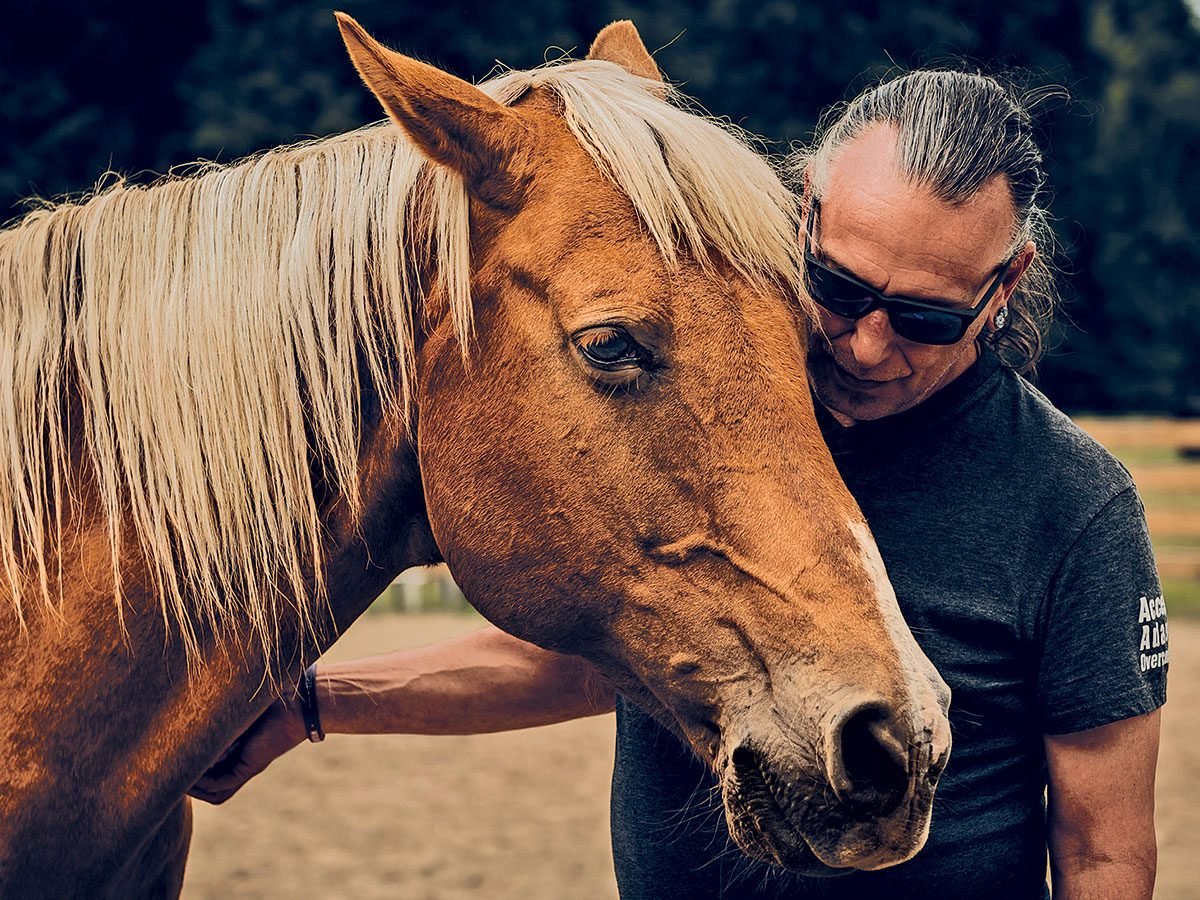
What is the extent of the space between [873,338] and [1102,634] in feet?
1.97

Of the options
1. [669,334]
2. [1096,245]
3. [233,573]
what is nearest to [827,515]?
[669,334]

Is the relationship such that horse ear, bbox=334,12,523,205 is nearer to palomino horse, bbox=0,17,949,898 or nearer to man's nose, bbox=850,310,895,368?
palomino horse, bbox=0,17,949,898

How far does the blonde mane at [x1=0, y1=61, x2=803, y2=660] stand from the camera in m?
1.92

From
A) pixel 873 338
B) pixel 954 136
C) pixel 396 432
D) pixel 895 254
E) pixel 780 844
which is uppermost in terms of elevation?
pixel 954 136

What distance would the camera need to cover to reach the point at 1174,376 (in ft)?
93.7

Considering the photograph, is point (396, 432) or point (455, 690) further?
point (455, 690)

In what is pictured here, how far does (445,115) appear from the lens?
1.85 m

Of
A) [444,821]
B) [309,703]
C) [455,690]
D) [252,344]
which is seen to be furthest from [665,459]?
[444,821]

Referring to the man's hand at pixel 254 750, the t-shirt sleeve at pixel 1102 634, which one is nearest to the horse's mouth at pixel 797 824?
the t-shirt sleeve at pixel 1102 634

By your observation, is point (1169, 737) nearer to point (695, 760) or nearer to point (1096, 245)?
Answer: point (695, 760)

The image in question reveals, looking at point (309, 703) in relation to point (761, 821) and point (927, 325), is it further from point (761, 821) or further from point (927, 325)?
point (927, 325)

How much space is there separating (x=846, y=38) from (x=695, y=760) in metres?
20.6

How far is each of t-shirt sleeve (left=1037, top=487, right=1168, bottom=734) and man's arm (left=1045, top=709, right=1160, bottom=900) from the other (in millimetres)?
41

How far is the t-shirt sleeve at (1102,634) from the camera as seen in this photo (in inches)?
77.1
